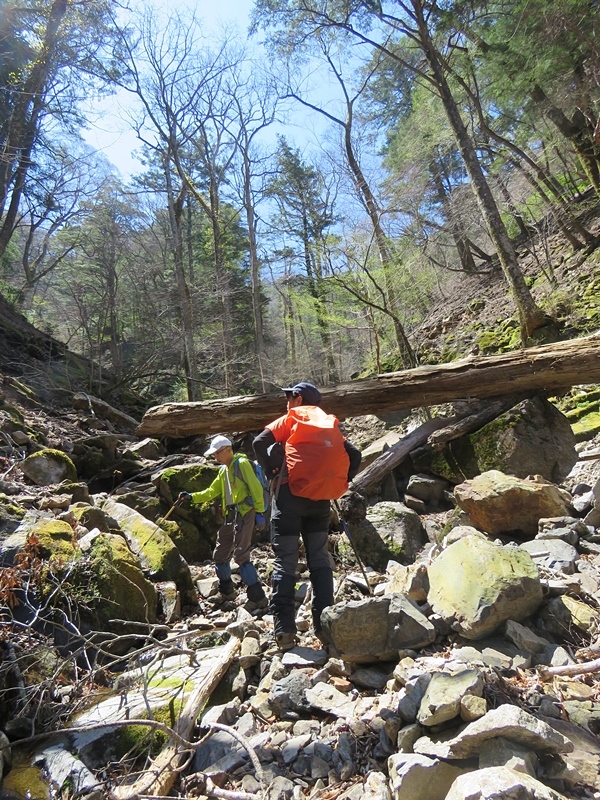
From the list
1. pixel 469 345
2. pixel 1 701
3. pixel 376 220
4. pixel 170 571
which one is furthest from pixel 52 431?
pixel 469 345

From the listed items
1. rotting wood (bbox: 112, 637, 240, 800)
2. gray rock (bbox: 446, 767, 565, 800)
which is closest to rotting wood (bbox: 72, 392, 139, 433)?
rotting wood (bbox: 112, 637, 240, 800)

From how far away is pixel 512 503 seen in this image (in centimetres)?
508

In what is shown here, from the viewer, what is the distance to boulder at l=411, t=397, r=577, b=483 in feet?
21.2

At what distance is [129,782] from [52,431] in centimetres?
644

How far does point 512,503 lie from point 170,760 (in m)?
4.26

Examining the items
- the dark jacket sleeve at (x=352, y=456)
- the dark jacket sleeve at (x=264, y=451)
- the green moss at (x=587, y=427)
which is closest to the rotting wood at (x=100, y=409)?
the dark jacket sleeve at (x=264, y=451)

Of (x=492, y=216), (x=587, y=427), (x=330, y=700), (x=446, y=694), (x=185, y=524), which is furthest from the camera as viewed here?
(x=492, y=216)

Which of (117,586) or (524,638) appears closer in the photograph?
(524,638)

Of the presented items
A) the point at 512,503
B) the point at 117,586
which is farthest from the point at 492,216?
the point at 117,586

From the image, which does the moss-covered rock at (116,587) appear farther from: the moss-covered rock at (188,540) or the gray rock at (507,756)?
the gray rock at (507,756)

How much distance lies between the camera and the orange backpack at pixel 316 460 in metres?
3.67

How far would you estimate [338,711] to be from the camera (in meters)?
2.58

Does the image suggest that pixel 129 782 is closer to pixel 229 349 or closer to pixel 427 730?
pixel 427 730

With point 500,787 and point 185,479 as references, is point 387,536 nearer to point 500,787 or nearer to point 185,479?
point 185,479
